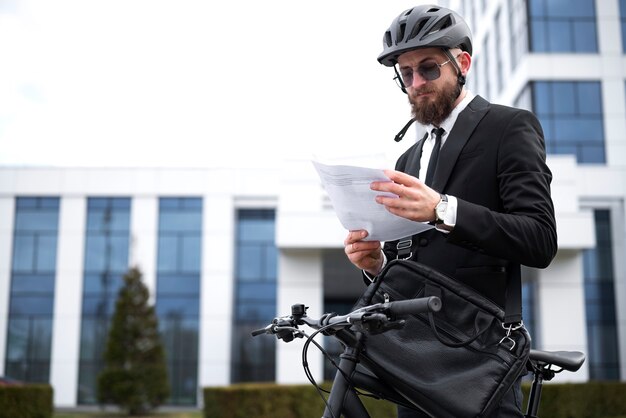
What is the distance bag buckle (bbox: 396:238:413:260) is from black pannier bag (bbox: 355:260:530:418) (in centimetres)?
24

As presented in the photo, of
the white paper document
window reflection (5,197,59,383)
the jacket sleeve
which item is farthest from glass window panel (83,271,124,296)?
the jacket sleeve

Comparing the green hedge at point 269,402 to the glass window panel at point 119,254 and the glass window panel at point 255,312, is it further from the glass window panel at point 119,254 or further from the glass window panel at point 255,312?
the glass window panel at point 119,254

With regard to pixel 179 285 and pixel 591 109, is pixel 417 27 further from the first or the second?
pixel 591 109

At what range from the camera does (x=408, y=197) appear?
2115mm

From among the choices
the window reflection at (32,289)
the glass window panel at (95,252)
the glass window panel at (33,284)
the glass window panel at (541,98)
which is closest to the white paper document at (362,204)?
the glass window panel at (541,98)

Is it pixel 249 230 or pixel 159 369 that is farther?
pixel 249 230

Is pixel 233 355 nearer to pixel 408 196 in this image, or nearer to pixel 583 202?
pixel 583 202

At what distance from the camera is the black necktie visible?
101 inches

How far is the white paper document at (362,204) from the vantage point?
2.14 meters

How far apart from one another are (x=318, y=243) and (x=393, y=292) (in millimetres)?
15706

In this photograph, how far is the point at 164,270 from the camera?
29766 mm

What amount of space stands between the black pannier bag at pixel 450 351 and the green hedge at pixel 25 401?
1898 cm

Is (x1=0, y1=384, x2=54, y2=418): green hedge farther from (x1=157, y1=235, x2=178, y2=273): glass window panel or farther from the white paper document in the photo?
Answer: the white paper document

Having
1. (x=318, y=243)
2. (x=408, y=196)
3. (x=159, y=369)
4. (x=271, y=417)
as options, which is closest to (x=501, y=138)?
(x=408, y=196)
